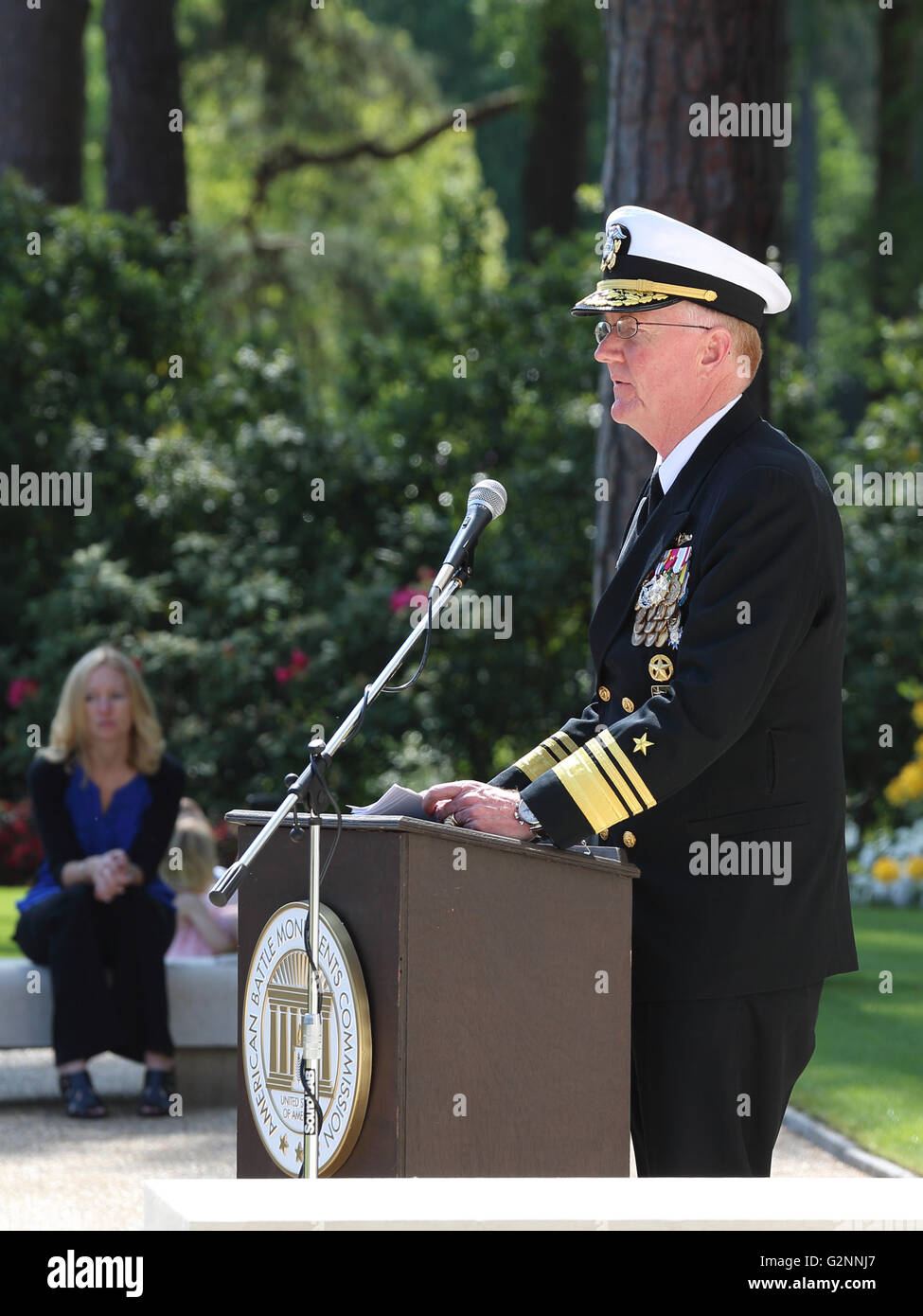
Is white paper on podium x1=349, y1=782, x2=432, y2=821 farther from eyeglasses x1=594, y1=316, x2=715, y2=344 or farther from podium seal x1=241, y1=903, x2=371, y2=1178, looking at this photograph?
eyeglasses x1=594, y1=316, x2=715, y2=344

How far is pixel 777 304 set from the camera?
376 centimetres

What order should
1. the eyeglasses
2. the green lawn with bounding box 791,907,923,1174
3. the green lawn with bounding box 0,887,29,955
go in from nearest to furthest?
the eyeglasses → the green lawn with bounding box 791,907,923,1174 → the green lawn with bounding box 0,887,29,955

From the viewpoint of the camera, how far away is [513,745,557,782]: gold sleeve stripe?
12.4 ft

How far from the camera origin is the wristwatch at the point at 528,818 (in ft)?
11.0

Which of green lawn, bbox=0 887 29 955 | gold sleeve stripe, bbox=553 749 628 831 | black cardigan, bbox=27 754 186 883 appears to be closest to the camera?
gold sleeve stripe, bbox=553 749 628 831

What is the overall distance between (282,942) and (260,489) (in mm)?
10824

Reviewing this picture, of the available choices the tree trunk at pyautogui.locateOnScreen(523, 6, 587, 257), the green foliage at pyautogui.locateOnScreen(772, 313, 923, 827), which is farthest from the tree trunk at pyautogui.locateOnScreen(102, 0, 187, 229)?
the green foliage at pyautogui.locateOnScreen(772, 313, 923, 827)

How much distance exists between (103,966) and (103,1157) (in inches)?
50.7

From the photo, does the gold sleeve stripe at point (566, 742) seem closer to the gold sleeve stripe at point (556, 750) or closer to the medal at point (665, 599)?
the gold sleeve stripe at point (556, 750)

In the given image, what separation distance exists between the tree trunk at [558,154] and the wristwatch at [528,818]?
19.2 meters

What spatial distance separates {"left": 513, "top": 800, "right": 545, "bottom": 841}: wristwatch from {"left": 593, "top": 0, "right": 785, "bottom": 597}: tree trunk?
5.26 m

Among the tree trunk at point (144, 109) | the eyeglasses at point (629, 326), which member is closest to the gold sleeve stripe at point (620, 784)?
the eyeglasses at point (629, 326)

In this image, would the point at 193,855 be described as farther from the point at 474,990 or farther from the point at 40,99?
the point at 40,99
